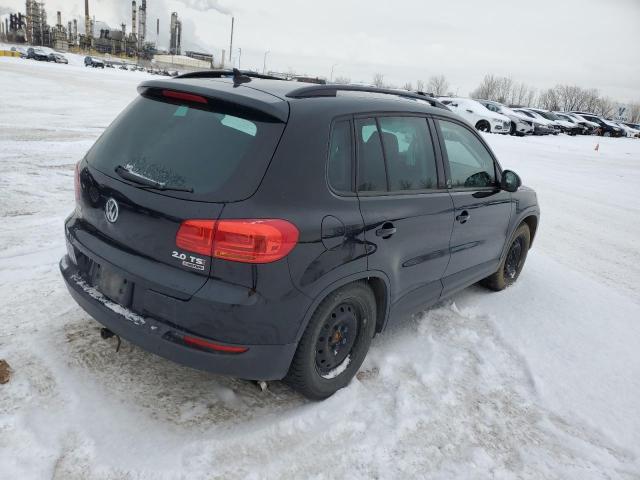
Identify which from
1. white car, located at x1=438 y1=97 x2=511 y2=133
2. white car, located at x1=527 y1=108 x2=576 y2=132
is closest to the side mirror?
white car, located at x1=438 y1=97 x2=511 y2=133

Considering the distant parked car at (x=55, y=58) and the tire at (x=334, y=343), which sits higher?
the tire at (x=334, y=343)

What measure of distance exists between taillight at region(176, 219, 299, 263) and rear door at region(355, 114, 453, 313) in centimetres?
70

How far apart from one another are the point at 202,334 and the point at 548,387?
245 cm

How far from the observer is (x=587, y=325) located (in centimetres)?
464

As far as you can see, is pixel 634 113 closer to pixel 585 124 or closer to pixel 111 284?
pixel 585 124

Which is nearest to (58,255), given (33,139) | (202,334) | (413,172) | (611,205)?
(202,334)

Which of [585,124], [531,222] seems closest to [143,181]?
[531,222]

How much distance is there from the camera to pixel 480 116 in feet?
84.2

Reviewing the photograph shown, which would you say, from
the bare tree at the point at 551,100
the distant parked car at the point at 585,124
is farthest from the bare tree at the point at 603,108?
the distant parked car at the point at 585,124

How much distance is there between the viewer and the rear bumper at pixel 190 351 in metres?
2.60

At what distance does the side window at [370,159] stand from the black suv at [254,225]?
0.03 ft

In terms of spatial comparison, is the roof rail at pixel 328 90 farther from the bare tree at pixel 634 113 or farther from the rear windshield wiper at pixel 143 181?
the bare tree at pixel 634 113

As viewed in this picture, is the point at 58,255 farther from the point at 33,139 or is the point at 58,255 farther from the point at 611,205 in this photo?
the point at 611,205

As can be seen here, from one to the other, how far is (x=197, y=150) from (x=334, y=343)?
136cm
